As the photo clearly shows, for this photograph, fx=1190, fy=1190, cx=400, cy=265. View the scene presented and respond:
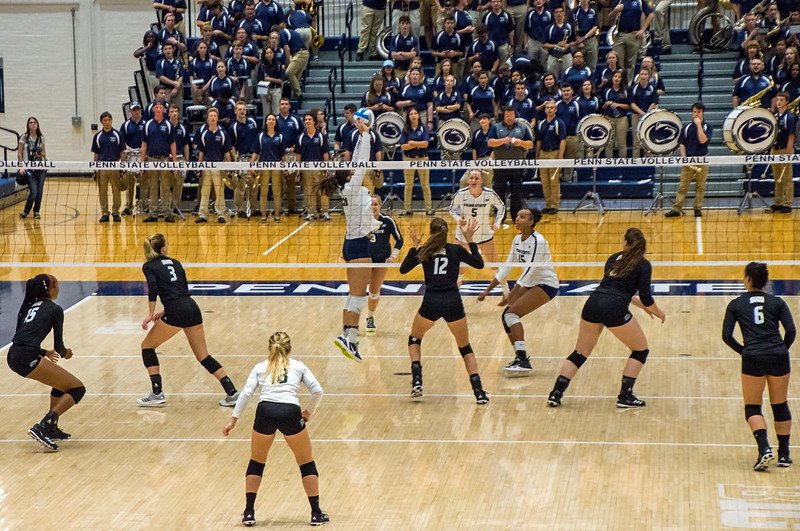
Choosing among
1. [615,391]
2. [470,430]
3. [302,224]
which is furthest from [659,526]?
[302,224]

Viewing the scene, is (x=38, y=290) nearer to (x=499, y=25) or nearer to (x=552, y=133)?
(x=552, y=133)

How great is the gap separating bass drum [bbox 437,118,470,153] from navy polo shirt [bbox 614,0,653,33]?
506cm

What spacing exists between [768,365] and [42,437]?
279 inches

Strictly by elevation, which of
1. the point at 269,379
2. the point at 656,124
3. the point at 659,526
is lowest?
the point at 659,526

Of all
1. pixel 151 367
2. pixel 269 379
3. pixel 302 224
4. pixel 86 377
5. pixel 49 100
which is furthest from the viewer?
pixel 49 100

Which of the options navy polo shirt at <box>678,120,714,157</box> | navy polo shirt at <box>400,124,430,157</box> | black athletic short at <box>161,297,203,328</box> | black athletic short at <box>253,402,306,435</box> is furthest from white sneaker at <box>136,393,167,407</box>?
navy polo shirt at <box>678,120,714,157</box>

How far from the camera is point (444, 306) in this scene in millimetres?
12641

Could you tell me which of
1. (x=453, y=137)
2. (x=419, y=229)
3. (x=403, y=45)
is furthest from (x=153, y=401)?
(x=403, y=45)

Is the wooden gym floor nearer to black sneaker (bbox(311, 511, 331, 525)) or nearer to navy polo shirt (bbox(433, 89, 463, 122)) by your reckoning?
black sneaker (bbox(311, 511, 331, 525))

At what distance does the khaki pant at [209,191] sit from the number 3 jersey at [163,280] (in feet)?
39.0

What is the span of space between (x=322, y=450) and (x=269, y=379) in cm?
235

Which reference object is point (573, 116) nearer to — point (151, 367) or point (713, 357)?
point (713, 357)

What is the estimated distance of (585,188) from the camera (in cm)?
2578

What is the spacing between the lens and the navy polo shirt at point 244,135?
999 inches
